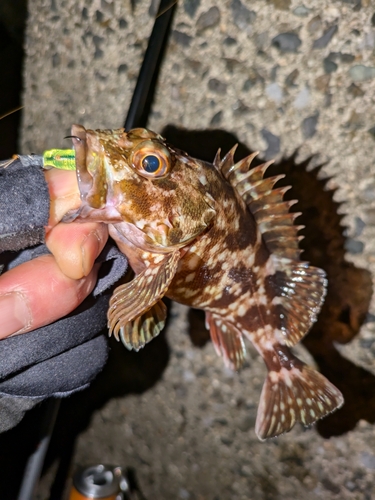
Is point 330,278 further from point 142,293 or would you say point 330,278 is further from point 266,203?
point 142,293

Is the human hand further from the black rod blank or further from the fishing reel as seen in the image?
the fishing reel

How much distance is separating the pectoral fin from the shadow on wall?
83cm

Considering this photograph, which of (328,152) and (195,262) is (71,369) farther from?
(328,152)

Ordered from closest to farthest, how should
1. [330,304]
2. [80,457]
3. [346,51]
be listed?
[346,51], [330,304], [80,457]

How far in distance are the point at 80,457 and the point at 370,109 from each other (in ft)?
8.98

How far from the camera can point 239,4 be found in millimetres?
1793

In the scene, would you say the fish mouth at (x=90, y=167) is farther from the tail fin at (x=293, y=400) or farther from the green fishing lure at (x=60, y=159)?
the tail fin at (x=293, y=400)

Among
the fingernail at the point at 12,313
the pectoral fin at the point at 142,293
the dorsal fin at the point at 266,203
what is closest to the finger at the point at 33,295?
the fingernail at the point at 12,313

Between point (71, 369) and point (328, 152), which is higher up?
point (328, 152)

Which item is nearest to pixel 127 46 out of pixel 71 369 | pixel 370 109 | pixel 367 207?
pixel 370 109

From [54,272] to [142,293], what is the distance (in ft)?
0.82

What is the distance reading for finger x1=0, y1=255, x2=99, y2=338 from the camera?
108 cm

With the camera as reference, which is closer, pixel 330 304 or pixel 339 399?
pixel 339 399

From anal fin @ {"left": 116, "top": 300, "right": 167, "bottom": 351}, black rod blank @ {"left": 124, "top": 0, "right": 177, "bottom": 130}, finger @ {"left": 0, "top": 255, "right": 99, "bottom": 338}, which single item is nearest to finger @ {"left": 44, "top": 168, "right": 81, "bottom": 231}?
finger @ {"left": 0, "top": 255, "right": 99, "bottom": 338}
